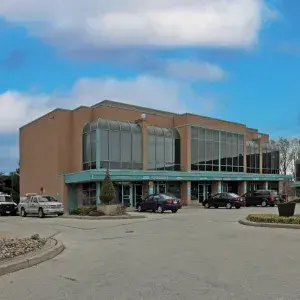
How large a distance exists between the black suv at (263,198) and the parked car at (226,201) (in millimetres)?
3902

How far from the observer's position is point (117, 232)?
18.4m

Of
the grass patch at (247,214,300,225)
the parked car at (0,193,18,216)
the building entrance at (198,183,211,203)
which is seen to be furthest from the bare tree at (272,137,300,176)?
the grass patch at (247,214,300,225)

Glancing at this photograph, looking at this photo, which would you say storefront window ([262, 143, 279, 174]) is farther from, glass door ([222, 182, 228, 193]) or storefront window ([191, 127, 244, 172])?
glass door ([222, 182, 228, 193])

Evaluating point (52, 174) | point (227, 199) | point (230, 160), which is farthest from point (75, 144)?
point (230, 160)

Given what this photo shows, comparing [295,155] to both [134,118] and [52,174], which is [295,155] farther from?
[52,174]

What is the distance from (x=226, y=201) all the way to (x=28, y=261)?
3116cm

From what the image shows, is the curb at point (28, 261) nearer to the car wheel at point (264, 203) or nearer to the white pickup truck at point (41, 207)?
the white pickup truck at point (41, 207)

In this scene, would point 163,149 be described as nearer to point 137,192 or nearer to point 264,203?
point 137,192

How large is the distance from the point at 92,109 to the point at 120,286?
38682mm

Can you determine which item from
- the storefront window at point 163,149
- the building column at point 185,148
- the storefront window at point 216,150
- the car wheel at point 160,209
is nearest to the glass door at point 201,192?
the storefront window at point 216,150

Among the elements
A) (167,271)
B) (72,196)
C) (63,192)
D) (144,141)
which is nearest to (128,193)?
(72,196)

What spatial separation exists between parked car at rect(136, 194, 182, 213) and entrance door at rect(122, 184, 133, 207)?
7540mm

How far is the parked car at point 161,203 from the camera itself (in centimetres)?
3353

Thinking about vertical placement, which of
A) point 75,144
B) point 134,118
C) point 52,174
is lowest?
point 52,174
